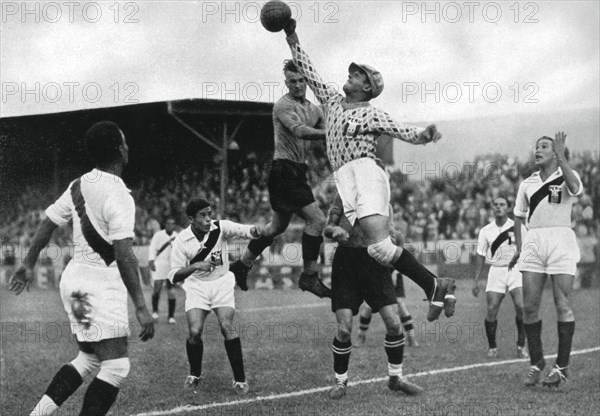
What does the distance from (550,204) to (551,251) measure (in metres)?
0.49

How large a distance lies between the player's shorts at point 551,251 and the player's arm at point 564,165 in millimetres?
532

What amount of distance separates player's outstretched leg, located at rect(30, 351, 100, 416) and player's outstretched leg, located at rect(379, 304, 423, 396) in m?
2.94

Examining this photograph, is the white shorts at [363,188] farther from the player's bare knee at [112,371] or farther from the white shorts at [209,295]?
the player's bare knee at [112,371]

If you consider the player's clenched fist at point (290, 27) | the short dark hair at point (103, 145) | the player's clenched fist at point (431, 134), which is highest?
the player's clenched fist at point (290, 27)

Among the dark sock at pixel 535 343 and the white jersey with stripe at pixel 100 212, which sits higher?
the white jersey with stripe at pixel 100 212

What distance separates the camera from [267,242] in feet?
25.4

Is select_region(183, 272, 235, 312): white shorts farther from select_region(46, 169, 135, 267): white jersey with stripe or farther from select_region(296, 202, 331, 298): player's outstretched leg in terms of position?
select_region(46, 169, 135, 267): white jersey with stripe

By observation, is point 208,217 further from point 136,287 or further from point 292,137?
point 136,287

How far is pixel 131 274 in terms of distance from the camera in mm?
4754

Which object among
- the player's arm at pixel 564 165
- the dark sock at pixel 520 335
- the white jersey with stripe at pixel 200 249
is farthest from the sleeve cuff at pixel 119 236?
the dark sock at pixel 520 335

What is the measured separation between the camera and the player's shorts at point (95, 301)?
4.89m

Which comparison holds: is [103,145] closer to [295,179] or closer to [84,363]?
[84,363]

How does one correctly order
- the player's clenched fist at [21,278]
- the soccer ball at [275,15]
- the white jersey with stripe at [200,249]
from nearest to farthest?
the player's clenched fist at [21,278]
the soccer ball at [275,15]
the white jersey with stripe at [200,249]

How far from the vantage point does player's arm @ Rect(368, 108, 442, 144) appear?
5.69 metres
